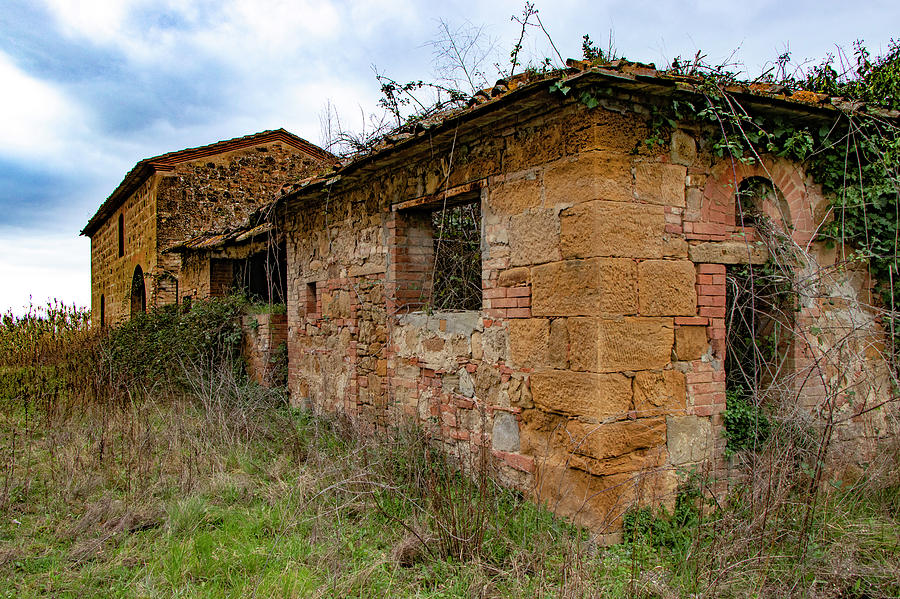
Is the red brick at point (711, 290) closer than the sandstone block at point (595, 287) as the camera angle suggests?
No

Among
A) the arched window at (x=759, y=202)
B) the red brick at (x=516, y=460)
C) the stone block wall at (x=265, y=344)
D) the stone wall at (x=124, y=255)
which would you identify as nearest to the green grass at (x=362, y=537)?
the red brick at (x=516, y=460)

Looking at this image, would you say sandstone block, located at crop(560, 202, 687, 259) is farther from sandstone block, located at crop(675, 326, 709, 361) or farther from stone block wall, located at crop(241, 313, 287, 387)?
stone block wall, located at crop(241, 313, 287, 387)

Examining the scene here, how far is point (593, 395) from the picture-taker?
12.7 ft

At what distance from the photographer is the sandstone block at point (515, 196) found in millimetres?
4367

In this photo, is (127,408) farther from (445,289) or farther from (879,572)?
(879,572)

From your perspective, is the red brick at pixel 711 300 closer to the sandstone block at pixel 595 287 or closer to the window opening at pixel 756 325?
the window opening at pixel 756 325

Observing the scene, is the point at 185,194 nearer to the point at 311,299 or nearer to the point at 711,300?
the point at 311,299

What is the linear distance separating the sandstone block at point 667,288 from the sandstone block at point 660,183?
422 mm

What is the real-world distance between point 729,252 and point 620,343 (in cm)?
118

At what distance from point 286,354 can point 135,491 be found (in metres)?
3.95

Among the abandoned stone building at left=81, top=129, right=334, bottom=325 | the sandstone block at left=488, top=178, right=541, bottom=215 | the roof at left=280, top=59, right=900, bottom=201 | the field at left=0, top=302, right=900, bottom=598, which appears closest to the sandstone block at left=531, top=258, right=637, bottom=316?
the sandstone block at left=488, top=178, right=541, bottom=215

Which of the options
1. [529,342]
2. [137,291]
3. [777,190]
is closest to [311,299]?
[529,342]

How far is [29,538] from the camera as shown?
404cm

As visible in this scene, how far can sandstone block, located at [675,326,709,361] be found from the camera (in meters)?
4.11
